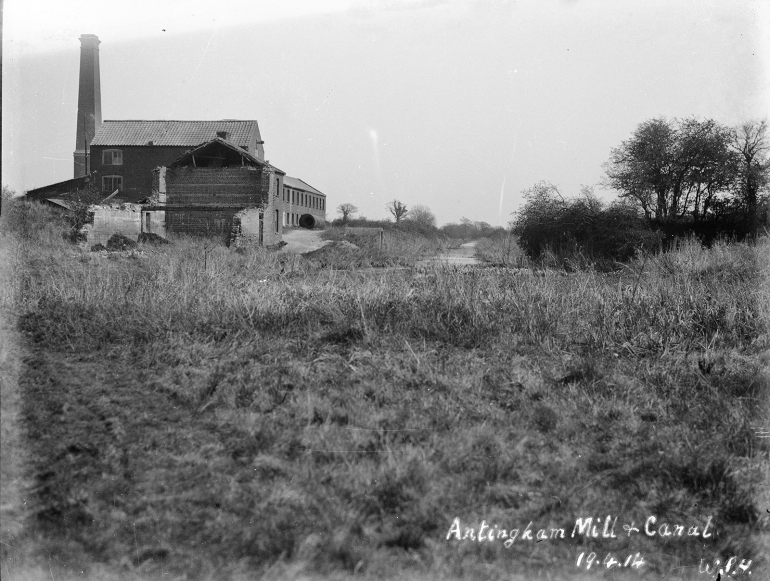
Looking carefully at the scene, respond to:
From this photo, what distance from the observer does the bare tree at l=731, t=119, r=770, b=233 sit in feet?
69.2

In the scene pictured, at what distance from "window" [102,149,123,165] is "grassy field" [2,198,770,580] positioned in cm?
4226

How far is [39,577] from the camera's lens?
7.97 feet

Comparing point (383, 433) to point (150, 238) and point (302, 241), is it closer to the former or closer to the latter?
point (150, 238)

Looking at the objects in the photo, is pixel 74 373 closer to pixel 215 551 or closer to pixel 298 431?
pixel 298 431

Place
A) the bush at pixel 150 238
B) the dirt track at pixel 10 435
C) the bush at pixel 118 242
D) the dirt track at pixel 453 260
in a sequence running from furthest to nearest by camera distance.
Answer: the bush at pixel 150 238 → the bush at pixel 118 242 → the dirt track at pixel 453 260 → the dirt track at pixel 10 435

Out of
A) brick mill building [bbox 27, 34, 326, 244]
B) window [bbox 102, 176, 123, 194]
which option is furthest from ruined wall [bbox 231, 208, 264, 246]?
window [bbox 102, 176, 123, 194]

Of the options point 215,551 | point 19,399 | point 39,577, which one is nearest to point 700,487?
point 215,551

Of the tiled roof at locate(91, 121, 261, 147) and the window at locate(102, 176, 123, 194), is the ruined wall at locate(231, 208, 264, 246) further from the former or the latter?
the window at locate(102, 176, 123, 194)

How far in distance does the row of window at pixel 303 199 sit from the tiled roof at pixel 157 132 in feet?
14.6

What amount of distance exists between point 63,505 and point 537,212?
19850 mm

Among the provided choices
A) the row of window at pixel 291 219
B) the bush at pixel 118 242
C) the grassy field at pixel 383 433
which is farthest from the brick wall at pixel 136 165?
the grassy field at pixel 383 433

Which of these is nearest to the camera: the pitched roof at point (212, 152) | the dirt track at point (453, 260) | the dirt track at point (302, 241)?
the dirt track at point (453, 260)

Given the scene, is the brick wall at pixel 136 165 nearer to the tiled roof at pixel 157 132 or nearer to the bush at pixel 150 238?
the tiled roof at pixel 157 132

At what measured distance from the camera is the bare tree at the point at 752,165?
2109 centimetres
